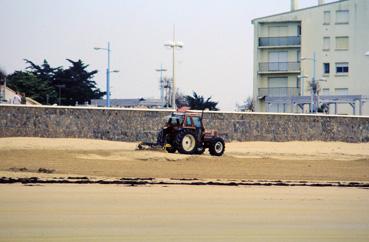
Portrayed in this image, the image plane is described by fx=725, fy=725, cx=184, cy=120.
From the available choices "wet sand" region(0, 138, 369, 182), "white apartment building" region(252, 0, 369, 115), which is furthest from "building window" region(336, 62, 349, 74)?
Answer: "wet sand" region(0, 138, 369, 182)

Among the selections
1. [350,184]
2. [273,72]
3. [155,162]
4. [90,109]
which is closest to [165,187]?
[350,184]

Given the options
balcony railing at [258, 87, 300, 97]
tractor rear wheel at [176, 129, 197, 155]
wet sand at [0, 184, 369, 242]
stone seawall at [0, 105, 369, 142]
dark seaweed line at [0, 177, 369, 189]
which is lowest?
wet sand at [0, 184, 369, 242]

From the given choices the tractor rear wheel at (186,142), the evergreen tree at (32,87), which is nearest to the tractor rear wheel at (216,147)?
the tractor rear wheel at (186,142)

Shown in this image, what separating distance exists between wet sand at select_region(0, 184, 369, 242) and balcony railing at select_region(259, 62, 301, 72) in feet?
159

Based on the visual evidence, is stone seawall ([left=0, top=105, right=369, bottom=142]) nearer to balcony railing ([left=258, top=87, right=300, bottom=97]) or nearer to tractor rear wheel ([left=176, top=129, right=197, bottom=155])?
tractor rear wheel ([left=176, top=129, right=197, bottom=155])

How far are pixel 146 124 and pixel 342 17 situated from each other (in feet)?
110

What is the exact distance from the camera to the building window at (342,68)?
208 feet

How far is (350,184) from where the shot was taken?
1919 cm

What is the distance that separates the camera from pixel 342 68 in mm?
63656

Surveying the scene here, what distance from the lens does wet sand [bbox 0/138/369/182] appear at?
21156 mm

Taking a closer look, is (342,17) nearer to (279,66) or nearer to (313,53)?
(313,53)

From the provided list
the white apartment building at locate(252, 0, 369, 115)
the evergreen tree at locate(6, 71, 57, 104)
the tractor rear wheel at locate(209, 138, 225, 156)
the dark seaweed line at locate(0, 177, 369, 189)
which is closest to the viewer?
the dark seaweed line at locate(0, 177, 369, 189)

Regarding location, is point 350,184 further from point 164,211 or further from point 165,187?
point 164,211

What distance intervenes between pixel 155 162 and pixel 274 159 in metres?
5.83
